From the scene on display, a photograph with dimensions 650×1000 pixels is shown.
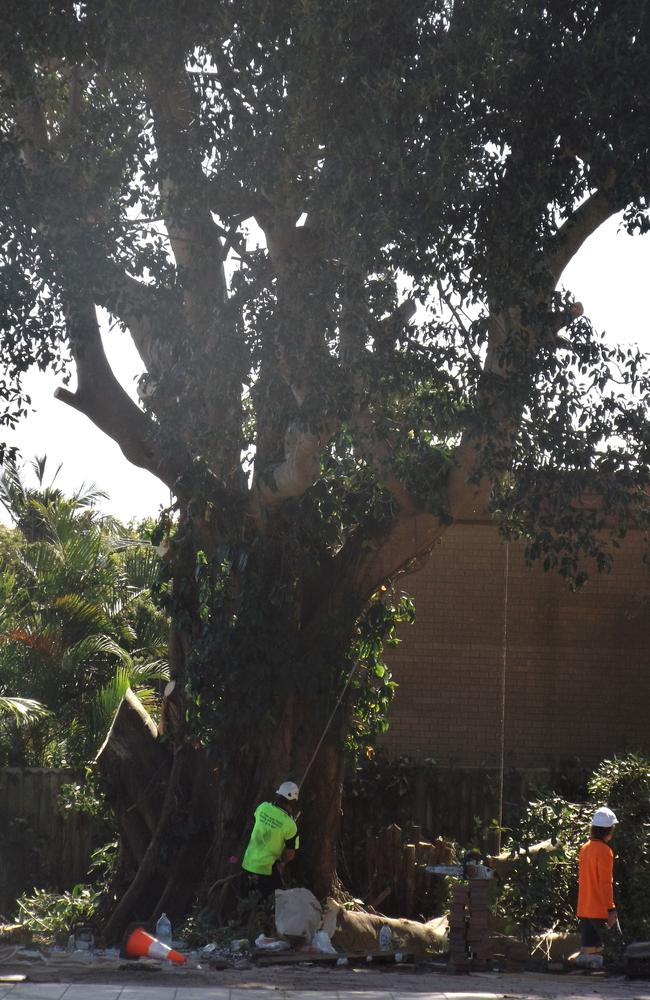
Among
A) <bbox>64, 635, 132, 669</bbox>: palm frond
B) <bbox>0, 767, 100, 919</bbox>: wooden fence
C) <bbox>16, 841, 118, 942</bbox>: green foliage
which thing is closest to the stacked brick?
<bbox>16, 841, 118, 942</bbox>: green foliage

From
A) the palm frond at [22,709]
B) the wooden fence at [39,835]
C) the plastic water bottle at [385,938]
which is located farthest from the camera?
the palm frond at [22,709]

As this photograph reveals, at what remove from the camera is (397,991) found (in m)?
8.51

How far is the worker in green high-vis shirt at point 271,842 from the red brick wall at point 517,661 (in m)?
4.64

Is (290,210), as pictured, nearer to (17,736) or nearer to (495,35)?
(495,35)

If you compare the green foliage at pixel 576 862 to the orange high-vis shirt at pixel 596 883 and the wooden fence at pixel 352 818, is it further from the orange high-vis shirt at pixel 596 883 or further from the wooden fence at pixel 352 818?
the wooden fence at pixel 352 818

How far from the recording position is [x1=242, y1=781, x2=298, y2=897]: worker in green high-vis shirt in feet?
35.2

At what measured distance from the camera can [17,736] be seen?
16859 mm

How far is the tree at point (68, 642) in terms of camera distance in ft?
54.1

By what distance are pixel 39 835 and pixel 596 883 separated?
24.5 ft

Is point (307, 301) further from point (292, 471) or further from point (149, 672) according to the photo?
point (149, 672)

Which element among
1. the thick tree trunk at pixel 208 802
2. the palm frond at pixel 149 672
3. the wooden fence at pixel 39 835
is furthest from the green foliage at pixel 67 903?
the palm frond at pixel 149 672

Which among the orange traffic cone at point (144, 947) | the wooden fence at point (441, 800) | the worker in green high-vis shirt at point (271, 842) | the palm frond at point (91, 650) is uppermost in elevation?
the palm frond at point (91, 650)

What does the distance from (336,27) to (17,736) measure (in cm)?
1074

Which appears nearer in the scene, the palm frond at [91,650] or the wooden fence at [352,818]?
the wooden fence at [352,818]
